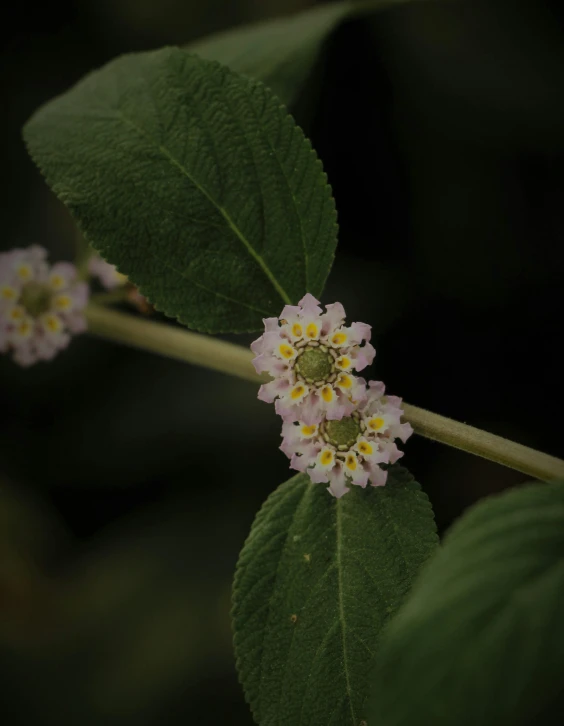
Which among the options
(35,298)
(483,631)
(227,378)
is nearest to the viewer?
(483,631)

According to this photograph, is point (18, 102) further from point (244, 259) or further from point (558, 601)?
point (558, 601)

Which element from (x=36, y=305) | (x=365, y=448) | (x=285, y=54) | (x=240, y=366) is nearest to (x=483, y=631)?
(x=365, y=448)

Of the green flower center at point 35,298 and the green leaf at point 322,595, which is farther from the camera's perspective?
the green flower center at point 35,298

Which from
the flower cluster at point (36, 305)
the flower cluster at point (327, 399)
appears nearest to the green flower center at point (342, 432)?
the flower cluster at point (327, 399)

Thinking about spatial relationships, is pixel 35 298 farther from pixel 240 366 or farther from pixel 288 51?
pixel 288 51

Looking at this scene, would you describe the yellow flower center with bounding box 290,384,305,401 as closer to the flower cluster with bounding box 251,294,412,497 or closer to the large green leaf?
the flower cluster with bounding box 251,294,412,497

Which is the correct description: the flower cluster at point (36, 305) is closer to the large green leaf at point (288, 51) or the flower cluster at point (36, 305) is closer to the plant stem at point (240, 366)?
the plant stem at point (240, 366)

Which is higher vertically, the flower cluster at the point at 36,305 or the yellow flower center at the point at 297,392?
the flower cluster at the point at 36,305
